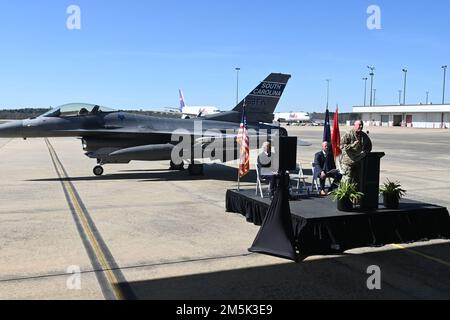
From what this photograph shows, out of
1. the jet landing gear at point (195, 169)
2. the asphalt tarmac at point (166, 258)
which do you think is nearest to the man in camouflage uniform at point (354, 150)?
the asphalt tarmac at point (166, 258)

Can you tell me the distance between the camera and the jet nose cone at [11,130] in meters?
13.8

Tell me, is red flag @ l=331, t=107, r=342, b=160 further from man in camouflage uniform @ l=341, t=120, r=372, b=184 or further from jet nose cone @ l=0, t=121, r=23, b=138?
jet nose cone @ l=0, t=121, r=23, b=138

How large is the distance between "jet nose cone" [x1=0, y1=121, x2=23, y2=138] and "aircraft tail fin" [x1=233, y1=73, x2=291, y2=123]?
821 centimetres

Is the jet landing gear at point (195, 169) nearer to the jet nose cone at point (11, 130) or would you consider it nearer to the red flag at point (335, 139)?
the jet nose cone at point (11, 130)

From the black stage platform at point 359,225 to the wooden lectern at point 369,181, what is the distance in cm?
20

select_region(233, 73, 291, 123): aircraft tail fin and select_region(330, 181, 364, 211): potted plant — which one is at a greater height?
select_region(233, 73, 291, 123): aircraft tail fin

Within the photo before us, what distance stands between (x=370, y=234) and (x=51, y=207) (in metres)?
6.76

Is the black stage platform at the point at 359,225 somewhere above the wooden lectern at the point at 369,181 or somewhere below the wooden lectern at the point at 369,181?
below

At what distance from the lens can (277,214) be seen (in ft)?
21.1

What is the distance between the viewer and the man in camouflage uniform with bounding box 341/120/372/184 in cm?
782

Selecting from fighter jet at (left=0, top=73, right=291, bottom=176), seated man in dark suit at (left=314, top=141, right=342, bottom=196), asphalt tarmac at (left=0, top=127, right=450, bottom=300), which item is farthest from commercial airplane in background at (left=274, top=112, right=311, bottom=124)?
asphalt tarmac at (left=0, top=127, right=450, bottom=300)

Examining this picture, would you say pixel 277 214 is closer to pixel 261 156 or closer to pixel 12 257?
pixel 261 156

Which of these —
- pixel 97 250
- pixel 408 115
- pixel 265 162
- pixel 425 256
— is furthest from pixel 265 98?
pixel 408 115
